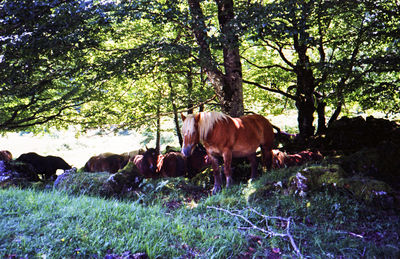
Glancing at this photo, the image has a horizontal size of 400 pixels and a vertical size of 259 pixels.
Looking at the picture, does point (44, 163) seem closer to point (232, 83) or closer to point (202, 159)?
point (202, 159)

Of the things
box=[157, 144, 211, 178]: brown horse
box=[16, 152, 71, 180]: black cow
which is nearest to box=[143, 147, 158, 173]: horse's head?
box=[157, 144, 211, 178]: brown horse

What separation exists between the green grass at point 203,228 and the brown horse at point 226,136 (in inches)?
58.8

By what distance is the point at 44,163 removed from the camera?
1266 centimetres

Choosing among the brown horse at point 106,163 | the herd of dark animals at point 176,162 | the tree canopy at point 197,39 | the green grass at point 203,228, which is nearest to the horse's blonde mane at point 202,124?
the green grass at point 203,228

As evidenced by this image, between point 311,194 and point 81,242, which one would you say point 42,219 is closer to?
point 81,242

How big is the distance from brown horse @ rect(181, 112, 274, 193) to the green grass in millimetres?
1494

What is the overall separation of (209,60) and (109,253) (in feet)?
20.0

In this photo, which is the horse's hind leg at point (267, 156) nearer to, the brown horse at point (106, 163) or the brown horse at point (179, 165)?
the brown horse at point (179, 165)

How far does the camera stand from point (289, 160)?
873 centimetres

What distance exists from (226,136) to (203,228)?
10.2ft

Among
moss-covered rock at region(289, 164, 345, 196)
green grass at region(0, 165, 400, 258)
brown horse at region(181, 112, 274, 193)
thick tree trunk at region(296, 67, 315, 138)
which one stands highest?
thick tree trunk at region(296, 67, 315, 138)

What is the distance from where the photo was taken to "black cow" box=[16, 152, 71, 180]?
1234cm

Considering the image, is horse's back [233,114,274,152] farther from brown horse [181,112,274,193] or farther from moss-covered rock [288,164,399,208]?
moss-covered rock [288,164,399,208]

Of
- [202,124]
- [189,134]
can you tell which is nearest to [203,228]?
[189,134]
